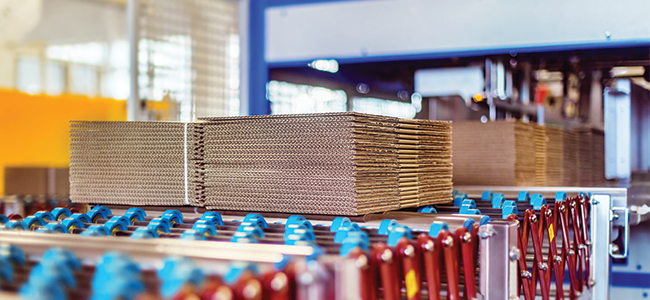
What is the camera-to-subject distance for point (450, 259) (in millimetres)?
1736

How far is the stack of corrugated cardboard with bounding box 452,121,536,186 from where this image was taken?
13.1ft

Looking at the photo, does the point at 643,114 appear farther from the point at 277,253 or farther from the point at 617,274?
the point at 277,253

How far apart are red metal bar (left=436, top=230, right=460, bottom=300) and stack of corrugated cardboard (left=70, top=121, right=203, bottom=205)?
4.09 ft

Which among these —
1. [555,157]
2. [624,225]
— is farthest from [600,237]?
[555,157]

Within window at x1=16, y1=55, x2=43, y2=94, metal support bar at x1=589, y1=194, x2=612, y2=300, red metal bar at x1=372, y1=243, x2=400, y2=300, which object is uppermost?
window at x1=16, y1=55, x2=43, y2=94

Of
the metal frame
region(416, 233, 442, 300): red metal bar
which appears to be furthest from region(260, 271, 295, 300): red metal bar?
the metal frame

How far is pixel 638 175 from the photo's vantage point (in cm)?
571

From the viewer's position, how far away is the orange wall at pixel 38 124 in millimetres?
7867

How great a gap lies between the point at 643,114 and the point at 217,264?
562 centimetres

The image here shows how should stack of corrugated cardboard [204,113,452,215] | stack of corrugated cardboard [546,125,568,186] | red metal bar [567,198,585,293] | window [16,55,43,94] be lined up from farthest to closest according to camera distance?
window [16,55,43,94] < stack of corrugated cardboard [546,125,568,186] < red metal bar [567,198,585,293] < stack of corrugated cardboard [204,113,452,215]

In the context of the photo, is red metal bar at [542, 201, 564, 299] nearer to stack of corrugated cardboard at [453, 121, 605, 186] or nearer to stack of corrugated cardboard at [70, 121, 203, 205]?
stack of corrugated cardboard at [453, 121, 605, 186]

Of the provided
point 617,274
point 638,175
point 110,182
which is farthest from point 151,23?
point 638,175

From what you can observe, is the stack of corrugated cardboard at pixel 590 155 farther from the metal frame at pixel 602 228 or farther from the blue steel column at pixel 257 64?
the blue steel column at pixel 257 64

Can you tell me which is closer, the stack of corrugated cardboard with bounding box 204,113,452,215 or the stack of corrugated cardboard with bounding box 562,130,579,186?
the stack of corrugated cardboard with bounding box 204,113,452,215
